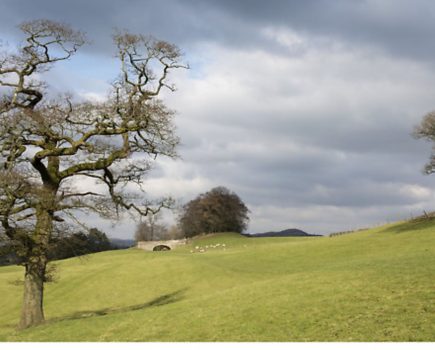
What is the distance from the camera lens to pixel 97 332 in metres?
21.3

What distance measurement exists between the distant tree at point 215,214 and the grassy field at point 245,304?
206 feet

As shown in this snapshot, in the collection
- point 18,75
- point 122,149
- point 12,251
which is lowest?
point 12,251

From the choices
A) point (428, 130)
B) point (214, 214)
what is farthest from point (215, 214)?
point (428, 130)

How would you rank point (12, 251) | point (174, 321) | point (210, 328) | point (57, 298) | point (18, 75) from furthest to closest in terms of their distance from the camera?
1. point (57, 298)
2. point (18, 75)
3. point (12, 251)
4. point (174, 321)
5. point (210, 328)

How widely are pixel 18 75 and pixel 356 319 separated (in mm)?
23286

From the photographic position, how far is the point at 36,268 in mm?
27188

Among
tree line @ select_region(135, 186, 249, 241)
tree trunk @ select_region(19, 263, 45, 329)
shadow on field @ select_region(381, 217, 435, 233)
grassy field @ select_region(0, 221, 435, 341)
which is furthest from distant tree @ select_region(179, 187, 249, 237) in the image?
tree trunk @ select_region(19, 263, 45, 329)

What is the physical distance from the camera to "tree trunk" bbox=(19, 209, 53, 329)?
88.2 feet

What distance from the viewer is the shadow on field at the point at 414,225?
182ft

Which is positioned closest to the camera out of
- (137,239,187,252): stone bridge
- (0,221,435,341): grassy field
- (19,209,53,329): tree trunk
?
(0,221,435,341): grassy field

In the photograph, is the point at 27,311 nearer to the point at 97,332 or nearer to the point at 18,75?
the point at 97,332

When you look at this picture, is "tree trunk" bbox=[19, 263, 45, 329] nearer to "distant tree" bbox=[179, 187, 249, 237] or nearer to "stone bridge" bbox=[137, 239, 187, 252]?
"stone bridge" bbox=[137, 239, 187, 252]

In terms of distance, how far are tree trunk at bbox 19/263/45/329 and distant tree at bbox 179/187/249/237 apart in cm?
8205

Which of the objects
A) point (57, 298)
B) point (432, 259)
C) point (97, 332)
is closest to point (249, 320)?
point (97, 332)
